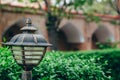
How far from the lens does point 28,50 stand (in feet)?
15.8

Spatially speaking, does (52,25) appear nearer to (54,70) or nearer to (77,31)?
(77,31)

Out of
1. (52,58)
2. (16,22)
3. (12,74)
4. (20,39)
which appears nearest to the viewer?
(20,39)

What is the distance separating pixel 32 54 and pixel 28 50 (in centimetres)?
7

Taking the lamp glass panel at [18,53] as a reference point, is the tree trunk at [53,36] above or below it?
below

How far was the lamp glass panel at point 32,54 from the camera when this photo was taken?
4.81 m

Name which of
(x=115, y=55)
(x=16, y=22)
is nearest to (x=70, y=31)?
(x=16, y=22)

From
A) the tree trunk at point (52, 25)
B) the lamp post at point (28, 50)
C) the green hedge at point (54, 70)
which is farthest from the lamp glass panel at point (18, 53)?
the tree trunk at point (52, 25)

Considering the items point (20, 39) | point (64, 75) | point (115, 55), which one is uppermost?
point (20, 39)

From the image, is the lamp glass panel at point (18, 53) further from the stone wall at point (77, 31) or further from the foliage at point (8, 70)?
the stone wall at point (77, 31)

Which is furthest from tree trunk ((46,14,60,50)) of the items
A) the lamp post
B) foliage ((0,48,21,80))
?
the lamp post

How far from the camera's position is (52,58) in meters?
6.31

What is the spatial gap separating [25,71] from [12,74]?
0.49 m

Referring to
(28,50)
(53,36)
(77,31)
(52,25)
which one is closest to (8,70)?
(28,50)

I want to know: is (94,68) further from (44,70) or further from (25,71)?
(25,71)
